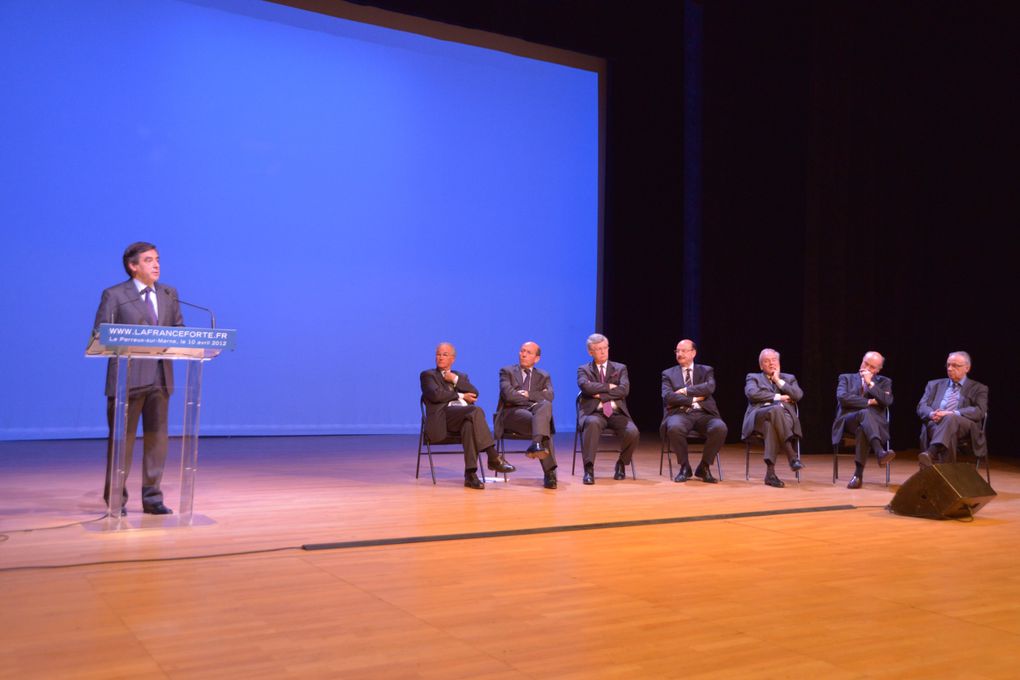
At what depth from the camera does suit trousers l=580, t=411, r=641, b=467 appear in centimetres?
616

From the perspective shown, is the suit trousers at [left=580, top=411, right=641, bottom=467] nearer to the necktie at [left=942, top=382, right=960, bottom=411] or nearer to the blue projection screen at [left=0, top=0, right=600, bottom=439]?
the necktie at [left=942, top=382, right=960, bottom=411]

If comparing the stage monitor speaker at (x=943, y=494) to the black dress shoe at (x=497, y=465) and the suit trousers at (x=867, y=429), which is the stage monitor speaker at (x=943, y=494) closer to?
the suit trousers at (x=867, y=429)

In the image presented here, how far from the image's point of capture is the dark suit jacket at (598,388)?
6301mm

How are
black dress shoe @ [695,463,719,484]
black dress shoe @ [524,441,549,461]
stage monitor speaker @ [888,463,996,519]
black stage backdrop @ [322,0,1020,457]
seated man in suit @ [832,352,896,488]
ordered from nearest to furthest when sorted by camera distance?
stage monitor speaker @ [888,463,996,519]
black dress shoe @ [524,441,549,461]
seated man in suit @ [832,352,896,488]
black dress shoe @ [695,463,719,484]
black stage backdrop @ [322,0,1020,457]

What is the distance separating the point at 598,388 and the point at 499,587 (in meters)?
3.21

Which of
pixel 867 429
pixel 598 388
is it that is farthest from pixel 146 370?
pixel 867 429

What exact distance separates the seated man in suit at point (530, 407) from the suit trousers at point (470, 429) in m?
0.23

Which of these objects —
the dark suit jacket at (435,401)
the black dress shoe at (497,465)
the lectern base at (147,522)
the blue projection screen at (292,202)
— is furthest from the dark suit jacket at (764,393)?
the lectern base at (147,522)

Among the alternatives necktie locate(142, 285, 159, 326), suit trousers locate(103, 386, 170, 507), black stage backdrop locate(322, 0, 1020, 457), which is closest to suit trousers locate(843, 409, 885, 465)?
black stage backdrop locate(322, 0, 1020, 457)

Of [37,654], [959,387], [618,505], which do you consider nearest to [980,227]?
[959,387]

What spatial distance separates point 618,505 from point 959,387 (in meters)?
2.79

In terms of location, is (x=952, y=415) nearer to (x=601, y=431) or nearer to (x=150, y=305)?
(x=601, y=431)

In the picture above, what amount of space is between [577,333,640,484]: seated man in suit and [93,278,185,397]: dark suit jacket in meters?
2.76

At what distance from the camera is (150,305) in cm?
434
